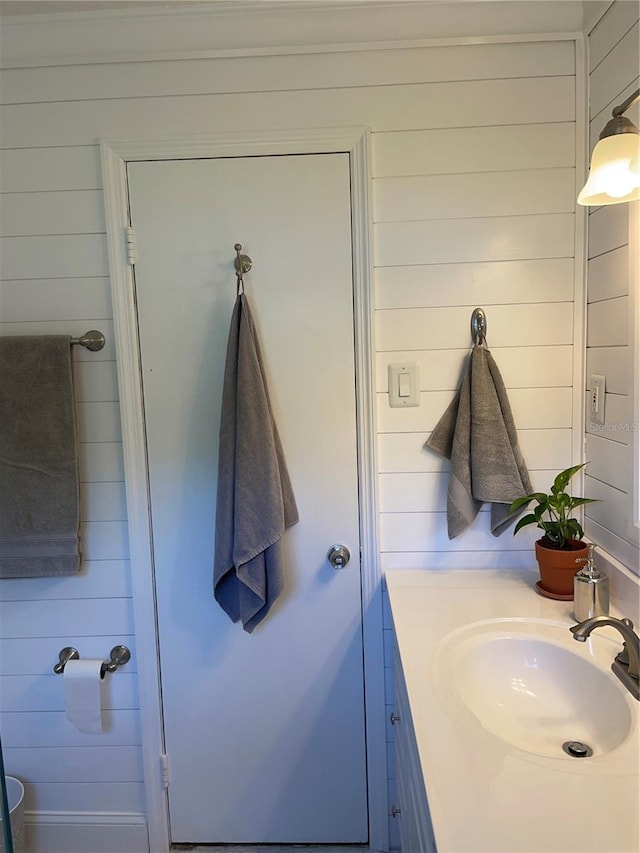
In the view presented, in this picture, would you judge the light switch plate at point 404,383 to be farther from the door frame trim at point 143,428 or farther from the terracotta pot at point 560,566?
the terracotta pot at point 560,566

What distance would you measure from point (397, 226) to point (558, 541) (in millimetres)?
961

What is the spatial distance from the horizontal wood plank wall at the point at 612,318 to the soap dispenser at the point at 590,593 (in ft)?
0.34

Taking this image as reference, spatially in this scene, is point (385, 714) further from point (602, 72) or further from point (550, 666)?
point (602, 72)

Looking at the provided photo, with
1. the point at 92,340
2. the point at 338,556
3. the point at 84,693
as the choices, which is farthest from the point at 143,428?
the point at 84,693

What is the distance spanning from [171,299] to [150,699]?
120cm

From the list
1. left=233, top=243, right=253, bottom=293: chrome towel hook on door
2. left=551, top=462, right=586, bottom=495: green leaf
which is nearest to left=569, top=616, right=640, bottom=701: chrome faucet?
left=551, top=462, right=586, bottom=495: green leaf

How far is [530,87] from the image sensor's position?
4.77 feet

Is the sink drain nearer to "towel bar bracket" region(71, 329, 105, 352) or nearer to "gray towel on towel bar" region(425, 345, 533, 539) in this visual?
"gray towel on towel bar" region(425, 345, 533, 539)

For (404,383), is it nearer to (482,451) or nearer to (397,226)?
(482,451)

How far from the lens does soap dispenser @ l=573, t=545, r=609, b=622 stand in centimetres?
125

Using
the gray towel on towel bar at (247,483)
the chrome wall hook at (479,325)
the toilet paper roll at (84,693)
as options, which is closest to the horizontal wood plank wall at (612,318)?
the chrome wall hook at (479,325)

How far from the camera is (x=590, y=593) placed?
1.24 m

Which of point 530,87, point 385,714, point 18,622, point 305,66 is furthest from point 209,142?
point 385,714

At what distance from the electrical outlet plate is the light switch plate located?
47cm
